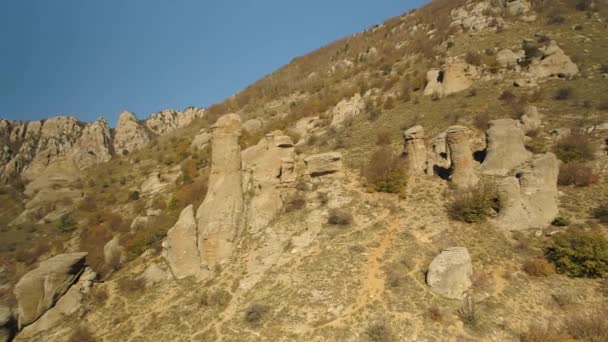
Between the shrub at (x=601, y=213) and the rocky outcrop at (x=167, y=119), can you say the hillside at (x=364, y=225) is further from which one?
the rocky outcrop at (x=167, y=119)

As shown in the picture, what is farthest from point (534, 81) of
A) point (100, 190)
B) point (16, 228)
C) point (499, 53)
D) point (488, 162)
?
point (16, 228)

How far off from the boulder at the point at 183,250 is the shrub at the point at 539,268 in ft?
46.5

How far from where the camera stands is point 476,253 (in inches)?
511

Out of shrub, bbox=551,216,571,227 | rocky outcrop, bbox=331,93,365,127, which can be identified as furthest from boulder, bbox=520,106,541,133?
rocky outcrop, bbox=331,93,365,127

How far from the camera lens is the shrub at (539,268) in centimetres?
1158

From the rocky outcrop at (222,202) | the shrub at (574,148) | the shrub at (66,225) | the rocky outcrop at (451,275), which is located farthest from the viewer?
the shrub at (66,225)

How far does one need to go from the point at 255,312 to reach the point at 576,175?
1661cm

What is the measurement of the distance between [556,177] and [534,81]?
1382 cm

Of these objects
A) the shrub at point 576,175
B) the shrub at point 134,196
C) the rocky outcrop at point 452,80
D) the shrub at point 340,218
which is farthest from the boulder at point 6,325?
the rocky outcrop at point 452,80

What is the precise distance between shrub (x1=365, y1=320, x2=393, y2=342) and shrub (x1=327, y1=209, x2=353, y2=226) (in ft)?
18.7

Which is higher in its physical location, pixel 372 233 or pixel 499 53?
pixel 499 53

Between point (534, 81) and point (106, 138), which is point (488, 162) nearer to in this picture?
point (534, 81)

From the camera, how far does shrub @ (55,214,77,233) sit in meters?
22.2

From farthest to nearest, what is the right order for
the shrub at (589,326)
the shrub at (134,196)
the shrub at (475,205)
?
the shrub at (134,196)
the shrub at (475,205)
the shrub at (589,326)
